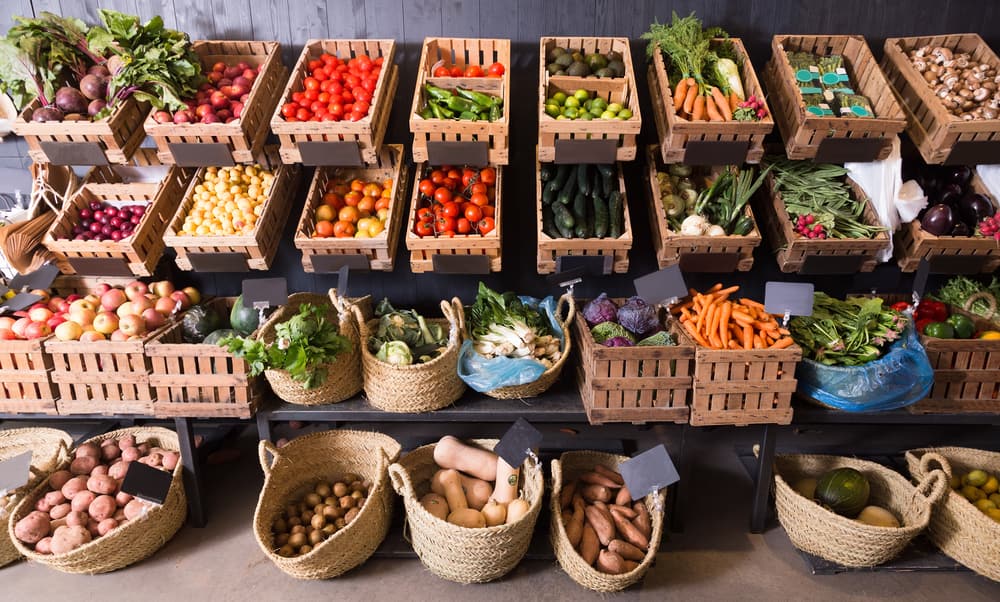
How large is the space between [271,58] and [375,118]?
622mm

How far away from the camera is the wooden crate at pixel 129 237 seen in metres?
2.87

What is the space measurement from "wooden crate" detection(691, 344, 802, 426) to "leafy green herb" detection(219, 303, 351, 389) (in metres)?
1.49

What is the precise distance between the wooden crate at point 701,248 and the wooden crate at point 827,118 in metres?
0.38

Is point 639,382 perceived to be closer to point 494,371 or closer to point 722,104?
point 494,371

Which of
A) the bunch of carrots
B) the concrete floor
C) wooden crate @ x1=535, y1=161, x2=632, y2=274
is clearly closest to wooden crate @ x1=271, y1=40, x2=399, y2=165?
wooden crate @ x1=535, y1=161, x2=632, y2=274

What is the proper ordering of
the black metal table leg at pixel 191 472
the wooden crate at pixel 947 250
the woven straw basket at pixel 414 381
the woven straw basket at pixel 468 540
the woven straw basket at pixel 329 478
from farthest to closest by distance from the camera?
the black metal table leg at pixel 191 472 → the wooden crate at pixel 947 250 → the woven straw basket at pixel 414 381 → the woven straw basket at pixel 329 478 → the woven straw basket at pixel 468 540

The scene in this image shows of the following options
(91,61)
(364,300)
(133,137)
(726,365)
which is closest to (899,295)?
(726,365)

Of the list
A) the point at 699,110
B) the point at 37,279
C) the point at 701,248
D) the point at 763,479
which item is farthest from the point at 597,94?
the point at 37,279

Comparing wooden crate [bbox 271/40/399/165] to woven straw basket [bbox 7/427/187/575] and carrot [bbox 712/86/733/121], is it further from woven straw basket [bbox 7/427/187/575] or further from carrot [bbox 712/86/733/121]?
woven straw basket [bbox 7/427/187/575]

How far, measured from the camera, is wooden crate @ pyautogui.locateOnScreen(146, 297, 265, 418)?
9.00 feet

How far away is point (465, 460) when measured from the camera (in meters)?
2.88

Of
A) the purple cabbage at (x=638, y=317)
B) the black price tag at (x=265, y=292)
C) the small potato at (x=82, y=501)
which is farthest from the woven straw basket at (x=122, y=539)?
the purple cabbage at (x=638, y=317)

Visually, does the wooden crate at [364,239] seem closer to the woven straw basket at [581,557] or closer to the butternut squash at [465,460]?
the butternut squash at [465,460]

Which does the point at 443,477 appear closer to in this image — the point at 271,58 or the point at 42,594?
the point at 42,594
